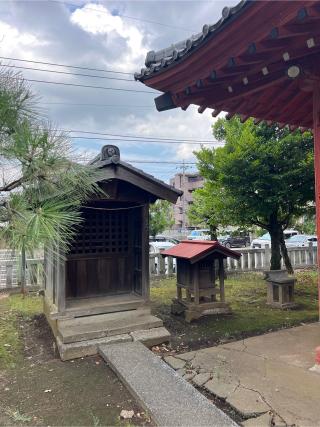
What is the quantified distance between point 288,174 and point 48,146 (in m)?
4.72

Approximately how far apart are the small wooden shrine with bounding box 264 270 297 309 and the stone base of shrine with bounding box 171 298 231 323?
1009 millimetres

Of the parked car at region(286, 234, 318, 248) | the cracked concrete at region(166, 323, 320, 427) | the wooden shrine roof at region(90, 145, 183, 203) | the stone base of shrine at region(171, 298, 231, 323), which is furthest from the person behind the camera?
the parked car at region(286, 234, 318, 248)

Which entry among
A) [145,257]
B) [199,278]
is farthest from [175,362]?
[199,278]

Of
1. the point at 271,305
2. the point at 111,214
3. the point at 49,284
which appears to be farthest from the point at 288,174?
the point at 49,284

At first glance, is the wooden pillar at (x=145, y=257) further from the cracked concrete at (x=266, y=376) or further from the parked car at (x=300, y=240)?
the parked car at (x=300, y=240)

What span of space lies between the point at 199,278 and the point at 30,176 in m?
3.51

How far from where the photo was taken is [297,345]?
11.9 feet

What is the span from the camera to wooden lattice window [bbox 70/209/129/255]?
5.12 m

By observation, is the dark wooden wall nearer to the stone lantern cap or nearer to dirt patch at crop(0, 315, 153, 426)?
dirt patch at crop(0, 315, 153, 426)

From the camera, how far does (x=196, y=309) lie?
5219mm

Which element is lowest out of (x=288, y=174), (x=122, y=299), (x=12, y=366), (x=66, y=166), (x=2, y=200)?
(x=12, y=366)

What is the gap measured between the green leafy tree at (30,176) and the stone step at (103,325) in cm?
157

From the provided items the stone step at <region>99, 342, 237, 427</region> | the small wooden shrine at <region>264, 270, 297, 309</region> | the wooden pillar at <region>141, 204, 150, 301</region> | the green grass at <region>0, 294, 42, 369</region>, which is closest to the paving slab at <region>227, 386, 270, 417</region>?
the stone step at <region>99, 342, 237, 427</region>

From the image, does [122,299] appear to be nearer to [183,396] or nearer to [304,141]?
[183,396]
